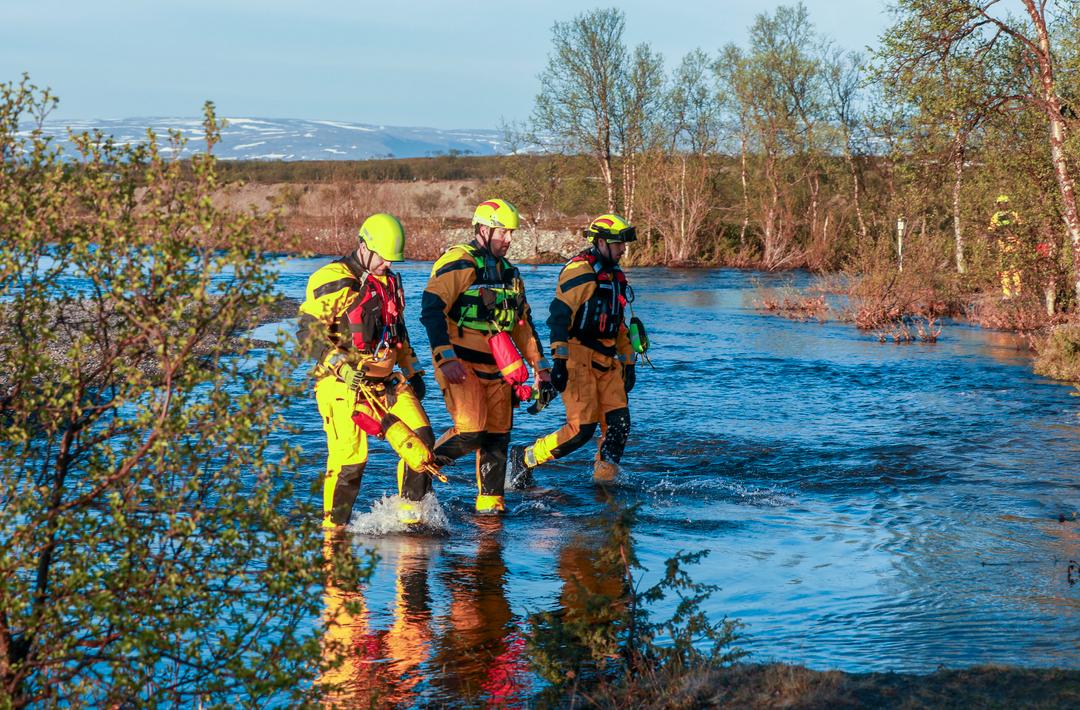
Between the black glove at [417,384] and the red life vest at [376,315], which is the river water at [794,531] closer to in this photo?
the black glove at [417,384]

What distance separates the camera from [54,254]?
410 centimetres

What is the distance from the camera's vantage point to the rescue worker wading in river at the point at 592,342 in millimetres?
9234

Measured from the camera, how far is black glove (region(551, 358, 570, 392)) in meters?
9.09

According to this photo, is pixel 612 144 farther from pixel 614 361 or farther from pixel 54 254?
pixel 54 254

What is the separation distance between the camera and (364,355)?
721 cm

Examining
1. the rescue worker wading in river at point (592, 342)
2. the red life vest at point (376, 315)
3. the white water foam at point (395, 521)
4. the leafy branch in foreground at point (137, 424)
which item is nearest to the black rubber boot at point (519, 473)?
the rescue worker wading in river at point (592, 342)

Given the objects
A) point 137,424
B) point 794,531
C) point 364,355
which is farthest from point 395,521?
point 137,424

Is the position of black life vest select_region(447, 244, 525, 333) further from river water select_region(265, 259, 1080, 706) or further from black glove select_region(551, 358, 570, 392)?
river water select_region(265, 259, 1080, 706)

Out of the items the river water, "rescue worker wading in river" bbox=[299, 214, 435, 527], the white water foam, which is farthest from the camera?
the white water foam

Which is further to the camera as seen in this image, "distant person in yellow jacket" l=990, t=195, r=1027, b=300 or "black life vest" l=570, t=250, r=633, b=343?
"distant person in yellow jacket" l=990, t=195, r=1027, b=300

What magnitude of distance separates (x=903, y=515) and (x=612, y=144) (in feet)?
144

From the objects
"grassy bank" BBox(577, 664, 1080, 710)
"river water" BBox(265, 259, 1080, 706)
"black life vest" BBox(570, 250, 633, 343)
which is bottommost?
"river water" BBox(265, 259, 1080, 706)

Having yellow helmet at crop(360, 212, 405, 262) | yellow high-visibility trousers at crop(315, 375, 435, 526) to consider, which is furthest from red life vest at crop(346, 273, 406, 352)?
yellow high-visibility trousers at crop(315, 375, 435, 526)

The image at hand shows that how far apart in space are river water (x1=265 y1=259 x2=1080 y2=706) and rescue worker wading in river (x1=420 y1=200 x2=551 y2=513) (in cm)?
72
